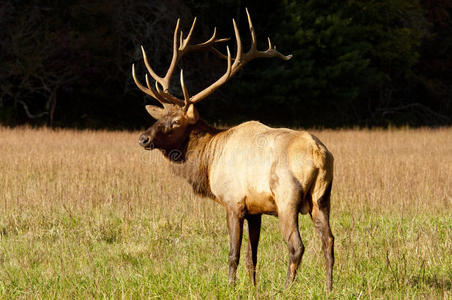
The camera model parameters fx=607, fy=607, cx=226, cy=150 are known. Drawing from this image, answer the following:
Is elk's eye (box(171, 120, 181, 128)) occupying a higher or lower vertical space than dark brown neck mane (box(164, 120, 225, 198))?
higher

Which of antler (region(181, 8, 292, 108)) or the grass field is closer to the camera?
the grass field

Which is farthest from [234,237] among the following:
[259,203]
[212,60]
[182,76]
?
[212,60]

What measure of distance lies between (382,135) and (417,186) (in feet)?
36.3

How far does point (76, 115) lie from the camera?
25.8 m

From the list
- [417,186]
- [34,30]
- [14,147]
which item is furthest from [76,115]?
[417,186]

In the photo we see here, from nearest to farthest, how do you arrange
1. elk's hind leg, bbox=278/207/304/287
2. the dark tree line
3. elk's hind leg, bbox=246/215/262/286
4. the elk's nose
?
1. elk's hind leg, bbox=278/207/304/287
2. elk's hind leg, bbox=246/215/262/286
3. the elk's nose
4. the dark tree line

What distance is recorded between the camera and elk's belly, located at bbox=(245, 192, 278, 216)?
4.52m

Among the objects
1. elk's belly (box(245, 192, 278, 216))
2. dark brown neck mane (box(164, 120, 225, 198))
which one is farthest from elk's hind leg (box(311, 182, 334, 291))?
dark brown neck mane (box(164, 120, 225, 198))

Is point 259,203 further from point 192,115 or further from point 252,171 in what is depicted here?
point 192,115

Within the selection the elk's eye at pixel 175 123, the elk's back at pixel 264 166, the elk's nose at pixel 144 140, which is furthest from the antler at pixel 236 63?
the elk's back at pixel 264 166

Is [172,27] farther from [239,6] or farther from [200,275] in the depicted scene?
[200,275]

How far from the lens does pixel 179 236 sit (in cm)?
666

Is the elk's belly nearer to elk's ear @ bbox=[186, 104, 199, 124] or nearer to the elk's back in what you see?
the elk's back

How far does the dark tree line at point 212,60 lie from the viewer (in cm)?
2322
